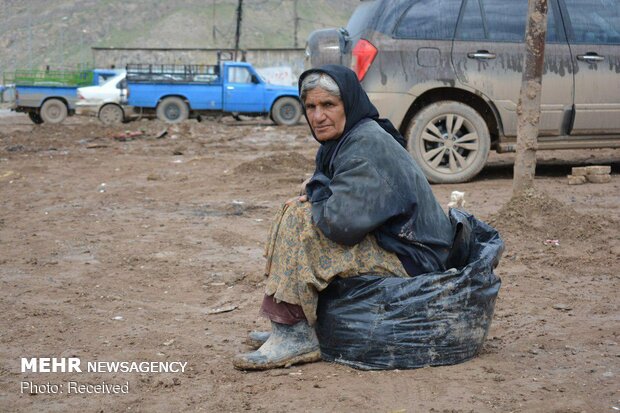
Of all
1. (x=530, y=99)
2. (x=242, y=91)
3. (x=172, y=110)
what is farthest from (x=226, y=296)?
(x=242, y=91)

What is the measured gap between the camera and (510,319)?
173 inches

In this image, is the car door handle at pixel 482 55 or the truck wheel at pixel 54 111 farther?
the truck wheel at pixel 54 111

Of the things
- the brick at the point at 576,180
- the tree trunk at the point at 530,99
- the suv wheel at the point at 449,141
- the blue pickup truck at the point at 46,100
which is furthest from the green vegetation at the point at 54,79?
the tree trunk at the point at 530,99

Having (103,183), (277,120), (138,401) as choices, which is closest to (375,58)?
(103,183)

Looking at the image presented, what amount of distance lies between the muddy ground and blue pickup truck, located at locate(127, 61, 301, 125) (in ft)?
35.7

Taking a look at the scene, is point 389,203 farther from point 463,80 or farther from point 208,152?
point 208,152

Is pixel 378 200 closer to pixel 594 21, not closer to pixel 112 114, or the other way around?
pixel 594 21

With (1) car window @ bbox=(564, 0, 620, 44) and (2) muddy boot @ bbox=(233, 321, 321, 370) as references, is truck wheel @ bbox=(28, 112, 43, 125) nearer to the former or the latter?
(1) car window @ bbox=(564, 0, 620, 44)

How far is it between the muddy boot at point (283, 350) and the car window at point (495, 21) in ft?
18.6

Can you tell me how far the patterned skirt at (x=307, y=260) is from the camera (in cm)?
344

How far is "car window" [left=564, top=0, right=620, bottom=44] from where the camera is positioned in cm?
859

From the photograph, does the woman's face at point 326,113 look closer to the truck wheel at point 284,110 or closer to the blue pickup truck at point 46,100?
the truck wheel at point 284,110

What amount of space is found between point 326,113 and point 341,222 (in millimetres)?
557

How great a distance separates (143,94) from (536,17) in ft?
52.8
